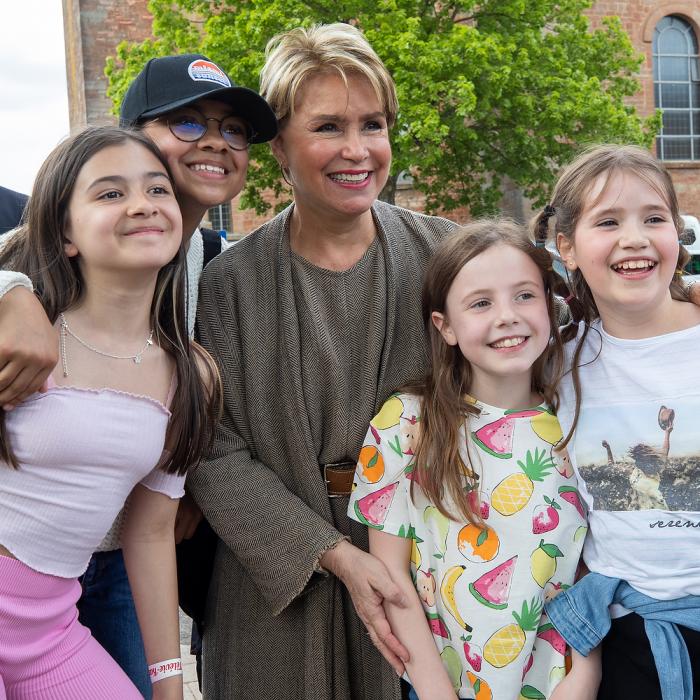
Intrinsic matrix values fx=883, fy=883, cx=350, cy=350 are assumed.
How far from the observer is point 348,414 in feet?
8.55

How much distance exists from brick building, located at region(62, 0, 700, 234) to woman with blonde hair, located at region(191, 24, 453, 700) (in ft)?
53.9

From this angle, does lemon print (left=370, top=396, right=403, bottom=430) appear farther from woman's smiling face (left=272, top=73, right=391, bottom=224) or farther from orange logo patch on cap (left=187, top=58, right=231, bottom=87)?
orange logo patch on cap (left=187, top=58, right=231, bottom=87)

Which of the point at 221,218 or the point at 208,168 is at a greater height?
the point at 221,218

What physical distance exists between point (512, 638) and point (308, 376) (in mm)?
935

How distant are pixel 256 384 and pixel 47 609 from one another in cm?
95

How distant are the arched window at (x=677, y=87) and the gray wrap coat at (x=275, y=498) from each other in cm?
2096

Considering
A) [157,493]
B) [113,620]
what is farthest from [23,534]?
[113,620]

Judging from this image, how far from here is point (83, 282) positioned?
2145 millimetres

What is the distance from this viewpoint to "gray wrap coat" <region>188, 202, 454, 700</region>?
2553mm

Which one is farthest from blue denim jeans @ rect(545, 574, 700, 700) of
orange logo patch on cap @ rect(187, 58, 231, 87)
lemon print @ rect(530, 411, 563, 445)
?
orange logo patch on cap @ rect(187, 58, 231, 87)

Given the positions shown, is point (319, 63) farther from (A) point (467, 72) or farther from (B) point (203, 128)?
(A) point (467, 72)

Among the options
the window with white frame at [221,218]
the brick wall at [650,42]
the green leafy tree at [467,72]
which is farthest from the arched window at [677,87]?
the window with white frame at [221,218]

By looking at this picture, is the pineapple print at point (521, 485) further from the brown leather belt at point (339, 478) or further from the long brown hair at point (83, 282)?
the long brown hair at point (83, 282)

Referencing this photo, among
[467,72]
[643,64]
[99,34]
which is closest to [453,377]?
[467,72]
